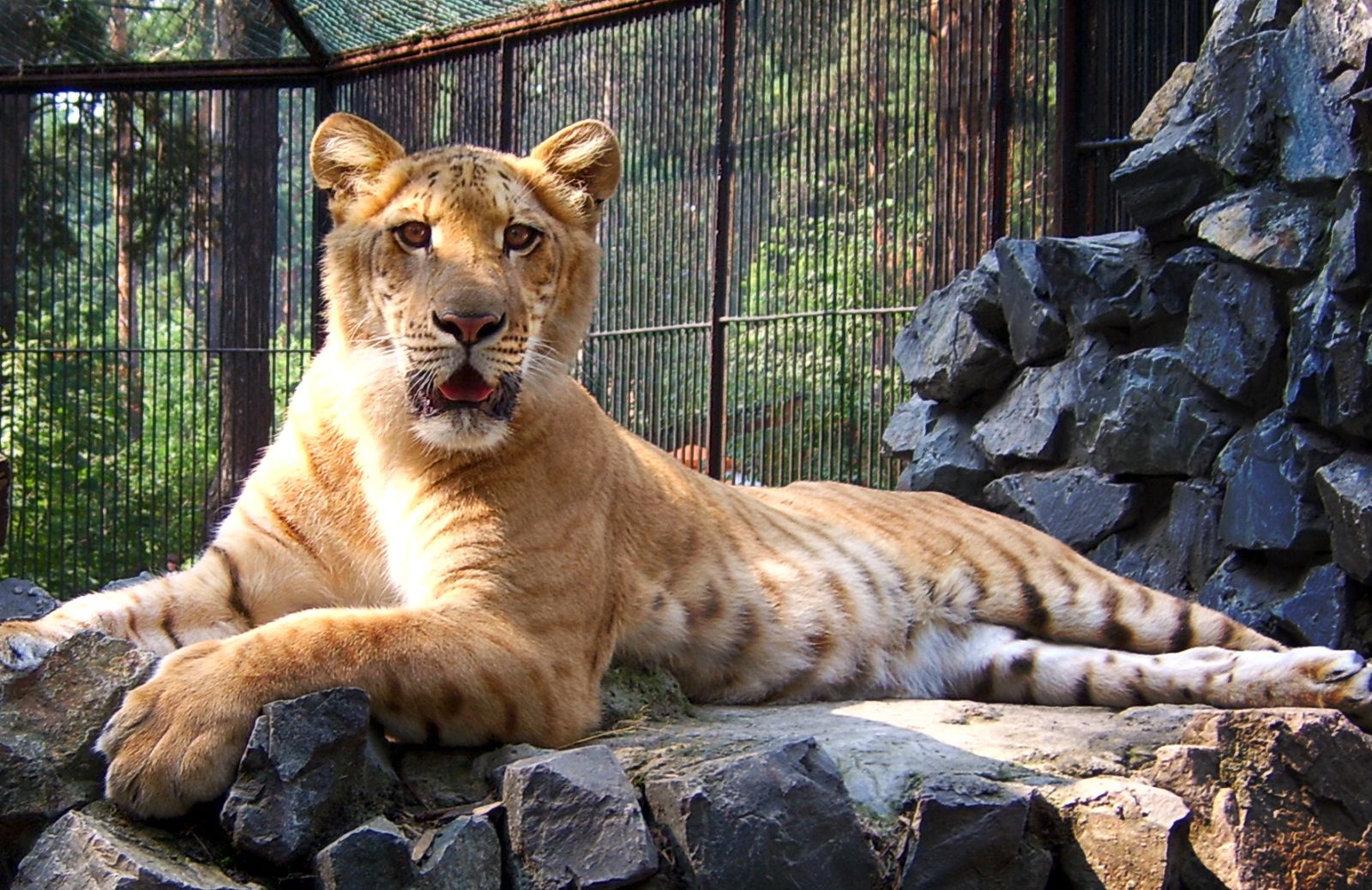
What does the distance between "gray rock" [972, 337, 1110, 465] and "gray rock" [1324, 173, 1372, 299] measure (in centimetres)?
125

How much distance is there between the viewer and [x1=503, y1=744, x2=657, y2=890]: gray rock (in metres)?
2.72

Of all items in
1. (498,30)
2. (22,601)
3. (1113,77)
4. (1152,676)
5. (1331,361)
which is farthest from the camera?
(498,30)

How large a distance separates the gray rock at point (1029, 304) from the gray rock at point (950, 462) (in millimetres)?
470

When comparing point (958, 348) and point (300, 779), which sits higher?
point (958, 348)

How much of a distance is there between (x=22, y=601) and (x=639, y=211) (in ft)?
12.4

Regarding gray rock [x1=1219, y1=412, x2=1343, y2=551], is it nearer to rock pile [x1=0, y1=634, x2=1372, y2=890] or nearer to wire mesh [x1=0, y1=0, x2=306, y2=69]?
rock pile [x1=0, y1=634, x2=1372, y2=890]

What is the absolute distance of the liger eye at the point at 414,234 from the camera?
3809 millimetres

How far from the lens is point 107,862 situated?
8.23 feet

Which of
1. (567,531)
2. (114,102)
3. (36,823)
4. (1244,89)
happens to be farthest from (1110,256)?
(114,102)

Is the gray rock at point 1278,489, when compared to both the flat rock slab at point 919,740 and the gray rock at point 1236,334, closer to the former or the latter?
the gray rock at point 1236,334

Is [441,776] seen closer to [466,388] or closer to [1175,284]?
[466,388]

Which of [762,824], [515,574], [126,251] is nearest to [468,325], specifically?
[515,574]

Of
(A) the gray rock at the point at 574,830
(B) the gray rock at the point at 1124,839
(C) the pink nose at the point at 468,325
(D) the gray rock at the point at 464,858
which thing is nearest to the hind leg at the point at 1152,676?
(B) the gray rock at the point at 1124,839

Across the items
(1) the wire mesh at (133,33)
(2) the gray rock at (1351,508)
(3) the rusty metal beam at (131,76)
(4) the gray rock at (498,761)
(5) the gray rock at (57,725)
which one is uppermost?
(1) the wire mesh at (133,33)
